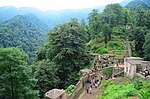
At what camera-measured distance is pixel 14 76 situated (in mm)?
24828

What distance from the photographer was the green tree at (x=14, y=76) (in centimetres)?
2492

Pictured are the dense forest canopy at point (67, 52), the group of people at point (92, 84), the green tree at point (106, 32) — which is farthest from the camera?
the green tree at point (106, 32)

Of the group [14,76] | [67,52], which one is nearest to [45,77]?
[67,52]

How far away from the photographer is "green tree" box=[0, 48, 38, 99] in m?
24.9

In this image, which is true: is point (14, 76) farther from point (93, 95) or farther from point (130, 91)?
point (130, 91)

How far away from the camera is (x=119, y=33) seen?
53.3 m

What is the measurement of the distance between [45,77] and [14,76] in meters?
10.8

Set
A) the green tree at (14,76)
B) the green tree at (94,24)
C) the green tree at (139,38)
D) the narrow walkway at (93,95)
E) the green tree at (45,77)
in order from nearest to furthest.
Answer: the green tree at (14,76) < the narrow walkway at (93,95) < the green tree at (45,77) < the green tree at (139,38) < the green tree at (94,24)

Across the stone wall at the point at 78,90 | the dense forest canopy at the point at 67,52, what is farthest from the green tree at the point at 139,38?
the stone wall at the point at 78,90

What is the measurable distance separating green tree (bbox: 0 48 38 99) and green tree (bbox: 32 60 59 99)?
26.7 ft

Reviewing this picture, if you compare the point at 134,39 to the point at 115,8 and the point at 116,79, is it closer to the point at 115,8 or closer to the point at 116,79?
the point at 115,8

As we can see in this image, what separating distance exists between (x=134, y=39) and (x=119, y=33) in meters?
5.79

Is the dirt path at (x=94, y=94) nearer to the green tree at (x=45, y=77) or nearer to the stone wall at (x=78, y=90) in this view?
the stone wall at (x=78, y=90)

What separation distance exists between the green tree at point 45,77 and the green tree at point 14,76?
8.15m
